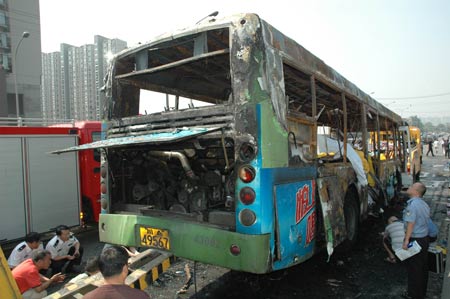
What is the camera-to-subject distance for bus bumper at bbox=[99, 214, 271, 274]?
2.96m

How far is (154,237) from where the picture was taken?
364 cm

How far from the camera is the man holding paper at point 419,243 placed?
3904 millimetres

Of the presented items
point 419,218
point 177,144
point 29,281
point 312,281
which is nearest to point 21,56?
point 29,281

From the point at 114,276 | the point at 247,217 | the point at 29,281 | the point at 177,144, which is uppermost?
the point at 177,144

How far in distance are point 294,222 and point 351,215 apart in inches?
97.8

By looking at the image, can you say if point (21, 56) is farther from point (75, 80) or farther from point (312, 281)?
point (312, 281)

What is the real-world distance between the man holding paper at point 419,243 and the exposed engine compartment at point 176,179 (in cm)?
215

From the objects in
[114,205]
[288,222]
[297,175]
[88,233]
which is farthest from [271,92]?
[88,233]

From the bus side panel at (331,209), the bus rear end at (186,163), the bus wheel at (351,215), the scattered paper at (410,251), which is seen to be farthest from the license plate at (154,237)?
the bus wheel at (351,215)

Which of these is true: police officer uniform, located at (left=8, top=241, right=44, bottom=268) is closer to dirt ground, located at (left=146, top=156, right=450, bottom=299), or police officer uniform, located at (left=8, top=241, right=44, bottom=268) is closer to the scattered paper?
dirt ground, located at (left=146, top=156, right=450, bottom=299)

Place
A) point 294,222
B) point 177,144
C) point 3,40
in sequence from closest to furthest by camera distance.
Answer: point 294,222 → point 177,144 → point 3,40

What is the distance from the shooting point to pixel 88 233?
754 cm

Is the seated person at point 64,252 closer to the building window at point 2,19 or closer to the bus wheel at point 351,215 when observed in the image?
the bus wheel at point 351,215

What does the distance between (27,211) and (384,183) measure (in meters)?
7.55
